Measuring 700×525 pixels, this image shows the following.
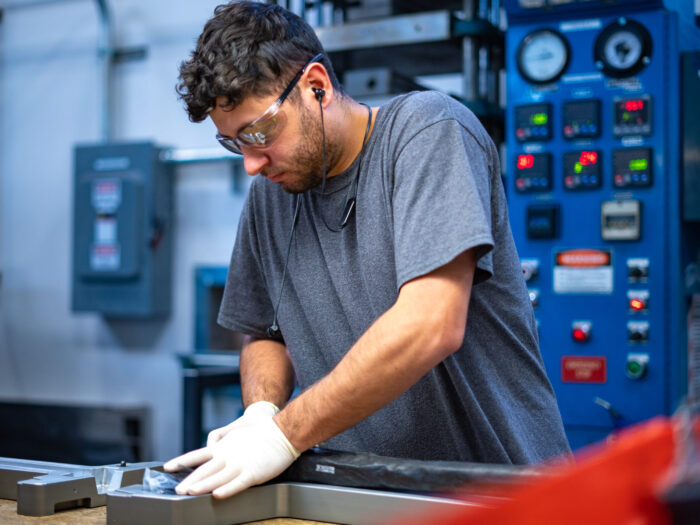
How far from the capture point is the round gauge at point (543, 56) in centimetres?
281

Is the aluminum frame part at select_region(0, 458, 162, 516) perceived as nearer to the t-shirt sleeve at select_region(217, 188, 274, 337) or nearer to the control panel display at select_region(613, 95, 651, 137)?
the t-shirt sleeve at select_region(217, 188, 274, 337)

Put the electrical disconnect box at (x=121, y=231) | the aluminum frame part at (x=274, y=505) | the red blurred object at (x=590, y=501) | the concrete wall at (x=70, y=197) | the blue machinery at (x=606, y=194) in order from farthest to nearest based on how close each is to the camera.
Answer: the concrete wall at (x=70, y=197) → the electrical disconnect box at (x=121, y=231) → the blue machinery at (x=606, y=194) → the aluminum frame part at (x=274, y=505) → the red blurred object at (x=590, y=501)

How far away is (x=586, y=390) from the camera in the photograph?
2.76 m

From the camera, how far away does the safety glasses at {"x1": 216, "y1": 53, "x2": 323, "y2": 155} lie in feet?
4.34

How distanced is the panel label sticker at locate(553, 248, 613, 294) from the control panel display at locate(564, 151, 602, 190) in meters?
0.21

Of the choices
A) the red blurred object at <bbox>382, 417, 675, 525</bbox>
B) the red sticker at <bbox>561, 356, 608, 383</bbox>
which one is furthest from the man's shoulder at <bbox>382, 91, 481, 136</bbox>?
the red sticker at <bbox>561, 356, 608, 383</bbox>

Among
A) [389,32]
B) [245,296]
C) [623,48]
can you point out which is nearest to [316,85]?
[245,296]

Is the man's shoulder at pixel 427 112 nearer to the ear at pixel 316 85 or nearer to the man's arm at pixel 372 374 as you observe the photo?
the ear at pixel 316 85

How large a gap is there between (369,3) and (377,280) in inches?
78.1

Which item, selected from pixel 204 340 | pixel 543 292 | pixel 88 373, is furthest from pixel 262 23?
pixel 88 373

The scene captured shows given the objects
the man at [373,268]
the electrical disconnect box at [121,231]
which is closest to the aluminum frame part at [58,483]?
the man at [373,268]

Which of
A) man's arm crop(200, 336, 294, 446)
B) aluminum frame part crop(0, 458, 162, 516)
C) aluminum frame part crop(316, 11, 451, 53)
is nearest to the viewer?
aluminum frame part crop(0, 458, 162, 516)

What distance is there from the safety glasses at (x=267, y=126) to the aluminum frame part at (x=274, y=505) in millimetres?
551

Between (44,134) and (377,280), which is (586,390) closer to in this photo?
(377,280)
